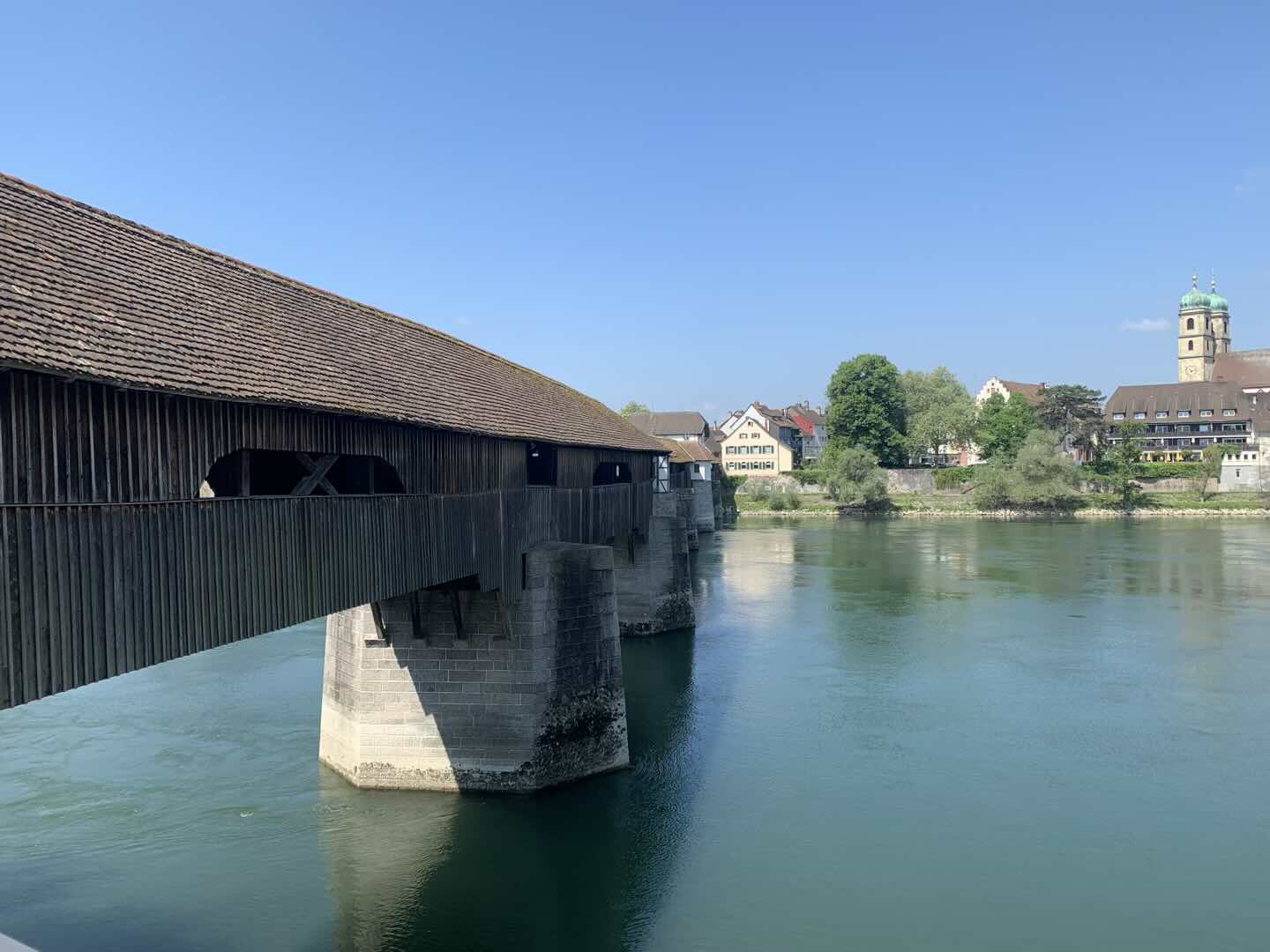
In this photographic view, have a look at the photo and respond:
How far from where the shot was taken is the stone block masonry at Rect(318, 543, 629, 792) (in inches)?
517

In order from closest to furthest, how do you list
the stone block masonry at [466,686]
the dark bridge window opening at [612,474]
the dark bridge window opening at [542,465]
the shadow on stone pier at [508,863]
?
the shadow on stone pier at [508,863] < the stone block masonry at [466,686] < the dark bridge window opening at [542,465] < the dark bridge window opening at [612,474]

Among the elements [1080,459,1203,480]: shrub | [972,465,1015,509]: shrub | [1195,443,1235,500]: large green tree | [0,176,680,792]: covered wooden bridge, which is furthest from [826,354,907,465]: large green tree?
[0,176,680,792]: covered wooden bridge

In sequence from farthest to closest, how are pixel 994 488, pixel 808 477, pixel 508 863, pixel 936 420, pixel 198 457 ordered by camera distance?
pixel 936 420 → pixel 808 477 → pixel 994 488 → pixel 508 863 → pixel 198 457

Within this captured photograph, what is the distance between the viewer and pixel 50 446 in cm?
625

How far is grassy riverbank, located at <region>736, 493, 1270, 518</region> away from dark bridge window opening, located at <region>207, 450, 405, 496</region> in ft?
184

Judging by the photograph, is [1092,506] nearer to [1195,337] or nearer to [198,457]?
[1195,337]

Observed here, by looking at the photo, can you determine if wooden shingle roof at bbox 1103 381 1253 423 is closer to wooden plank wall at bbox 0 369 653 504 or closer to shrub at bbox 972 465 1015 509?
shrub at bbox 972 465 1015 509

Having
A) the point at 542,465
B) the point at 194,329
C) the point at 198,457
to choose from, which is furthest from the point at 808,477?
the point at 198,457

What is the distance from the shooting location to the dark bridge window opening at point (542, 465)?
54.7 ft

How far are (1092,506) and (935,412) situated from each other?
1910 cm

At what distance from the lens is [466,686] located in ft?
43.1

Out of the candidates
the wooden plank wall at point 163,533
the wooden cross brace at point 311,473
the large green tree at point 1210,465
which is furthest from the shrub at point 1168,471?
the wooden cross brace at point 311,473

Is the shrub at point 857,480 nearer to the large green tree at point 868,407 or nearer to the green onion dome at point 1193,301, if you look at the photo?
the large green tree at point 868,407

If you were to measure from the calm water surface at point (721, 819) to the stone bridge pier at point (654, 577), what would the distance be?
2656 millimetres
